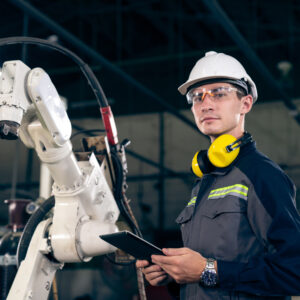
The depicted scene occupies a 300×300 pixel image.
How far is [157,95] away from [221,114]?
17.1 ft

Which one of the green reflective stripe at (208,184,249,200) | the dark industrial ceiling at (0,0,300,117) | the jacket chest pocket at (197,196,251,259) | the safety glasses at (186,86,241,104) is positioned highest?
the dark industrial ceiling at (0,0,300,117)

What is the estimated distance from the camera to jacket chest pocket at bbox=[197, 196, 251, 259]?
1.37 m

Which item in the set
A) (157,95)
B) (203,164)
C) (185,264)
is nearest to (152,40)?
(157,95)

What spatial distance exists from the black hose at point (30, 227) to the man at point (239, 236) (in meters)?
0.45

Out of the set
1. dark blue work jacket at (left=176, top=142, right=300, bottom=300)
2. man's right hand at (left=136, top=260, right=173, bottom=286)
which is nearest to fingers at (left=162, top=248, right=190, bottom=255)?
dark blue work jacket at (left=176, top=142, right=300, bottom=300)

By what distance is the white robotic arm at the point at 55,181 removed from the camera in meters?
1.31

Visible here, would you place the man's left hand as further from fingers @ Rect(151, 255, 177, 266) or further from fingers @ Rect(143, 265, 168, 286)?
fingers @ Rect(143, 265, 168, 286)

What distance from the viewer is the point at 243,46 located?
3973 millimetres

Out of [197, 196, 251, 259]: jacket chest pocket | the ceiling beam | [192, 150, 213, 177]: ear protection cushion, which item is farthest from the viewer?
the ceiling beam

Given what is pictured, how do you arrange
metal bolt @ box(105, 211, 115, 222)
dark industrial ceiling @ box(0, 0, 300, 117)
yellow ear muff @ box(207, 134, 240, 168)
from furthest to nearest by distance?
dark industrial ceiling @ box(0, 0, 300, 117)
metal bolt @ box(105, 211, 115, 222)
yellow ear muff @ box(207, 134, 240, 168)

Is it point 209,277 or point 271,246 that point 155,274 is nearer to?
point 209,277

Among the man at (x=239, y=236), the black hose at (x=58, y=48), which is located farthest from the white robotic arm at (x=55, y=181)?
the man at (x=239, y=236)

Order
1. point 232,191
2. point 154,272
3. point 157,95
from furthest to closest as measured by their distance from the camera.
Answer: point 157,95 → point 154,272 → point 232,191

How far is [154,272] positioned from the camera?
1557 millimetres
